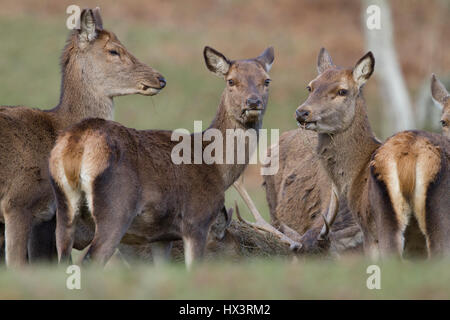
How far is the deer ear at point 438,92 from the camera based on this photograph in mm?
9961

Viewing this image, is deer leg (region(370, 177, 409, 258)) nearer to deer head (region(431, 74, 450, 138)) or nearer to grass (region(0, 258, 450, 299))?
grass (region(0, 258, 450, 299))

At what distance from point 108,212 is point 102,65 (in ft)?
9.32

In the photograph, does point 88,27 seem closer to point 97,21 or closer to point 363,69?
point 97,21

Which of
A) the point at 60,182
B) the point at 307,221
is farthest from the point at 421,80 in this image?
the point at 60,182

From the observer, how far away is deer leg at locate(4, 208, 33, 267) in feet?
25.4

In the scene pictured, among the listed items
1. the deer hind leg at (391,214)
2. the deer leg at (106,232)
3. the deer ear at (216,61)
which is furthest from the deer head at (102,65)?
the deer hind leg at (391,214)

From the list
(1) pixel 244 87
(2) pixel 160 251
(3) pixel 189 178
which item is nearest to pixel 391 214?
(3) pixel 189 178

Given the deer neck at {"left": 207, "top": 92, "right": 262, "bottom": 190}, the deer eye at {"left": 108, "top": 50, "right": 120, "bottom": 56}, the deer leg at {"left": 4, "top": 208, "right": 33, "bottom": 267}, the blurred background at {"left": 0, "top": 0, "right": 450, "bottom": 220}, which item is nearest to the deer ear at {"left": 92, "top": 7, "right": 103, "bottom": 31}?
the deer eye at {"left": 108, "top": 50, "right": 120, "bottom": 56}

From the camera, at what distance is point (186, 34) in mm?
32156

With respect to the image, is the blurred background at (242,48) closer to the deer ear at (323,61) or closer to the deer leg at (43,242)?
the deer ear at (323,61)

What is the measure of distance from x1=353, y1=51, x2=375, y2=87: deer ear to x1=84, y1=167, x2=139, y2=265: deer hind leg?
104 inches

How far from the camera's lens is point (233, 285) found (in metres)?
5.98

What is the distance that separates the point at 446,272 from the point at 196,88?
2275 cm
